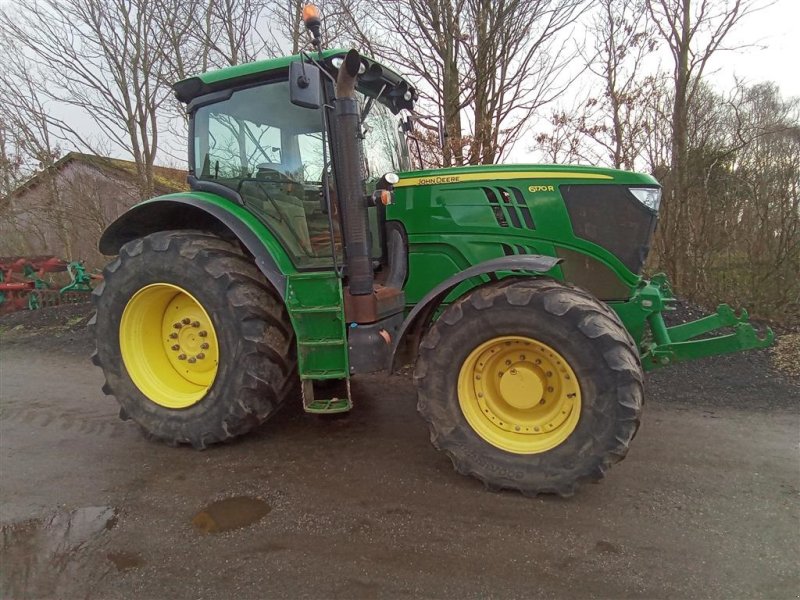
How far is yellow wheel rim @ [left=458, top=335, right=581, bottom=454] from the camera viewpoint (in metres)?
2.81

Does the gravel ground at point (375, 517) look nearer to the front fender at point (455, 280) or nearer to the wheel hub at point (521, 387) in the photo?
the wheel hub at point (521, 387)

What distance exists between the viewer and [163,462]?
3334 mm

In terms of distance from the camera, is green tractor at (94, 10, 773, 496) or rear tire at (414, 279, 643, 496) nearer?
rear tire at (414, 279, 643, 496)

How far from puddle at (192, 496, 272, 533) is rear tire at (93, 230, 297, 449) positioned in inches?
23.2

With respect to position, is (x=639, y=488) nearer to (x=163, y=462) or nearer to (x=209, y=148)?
(x=163, y=462)

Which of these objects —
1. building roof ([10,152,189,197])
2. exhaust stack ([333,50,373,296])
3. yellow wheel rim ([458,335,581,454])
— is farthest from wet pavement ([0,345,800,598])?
building roof ([10,152,189,197])

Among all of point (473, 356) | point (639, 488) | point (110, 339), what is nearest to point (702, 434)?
point (639, 488)

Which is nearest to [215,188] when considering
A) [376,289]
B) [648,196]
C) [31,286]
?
[376,289]

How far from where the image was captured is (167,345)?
3799 millimetres

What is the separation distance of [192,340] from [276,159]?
140 cm

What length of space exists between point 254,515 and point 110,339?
5.98ft

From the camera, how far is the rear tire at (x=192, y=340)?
327cm

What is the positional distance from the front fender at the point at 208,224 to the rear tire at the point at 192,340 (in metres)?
0.18

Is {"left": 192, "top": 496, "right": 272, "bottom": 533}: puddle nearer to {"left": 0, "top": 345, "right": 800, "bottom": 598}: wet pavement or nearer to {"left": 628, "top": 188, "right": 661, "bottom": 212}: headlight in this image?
{"left": 0, "top": 345, "right": 800, "bottom": 598}: wet pavement
